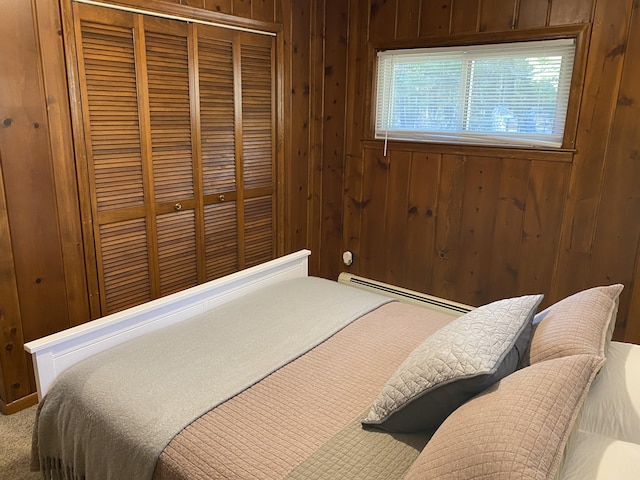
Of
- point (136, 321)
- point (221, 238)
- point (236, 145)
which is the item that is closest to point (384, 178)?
point (236, 145)

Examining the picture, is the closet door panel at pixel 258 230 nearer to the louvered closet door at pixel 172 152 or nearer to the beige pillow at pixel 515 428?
the louvered closet door at pixel 172 152

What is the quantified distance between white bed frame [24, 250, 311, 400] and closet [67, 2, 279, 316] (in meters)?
0.63

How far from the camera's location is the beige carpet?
1969 millimetres

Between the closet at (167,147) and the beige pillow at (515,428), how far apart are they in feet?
6.34

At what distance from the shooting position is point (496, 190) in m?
2.94

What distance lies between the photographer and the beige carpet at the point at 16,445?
197 cm

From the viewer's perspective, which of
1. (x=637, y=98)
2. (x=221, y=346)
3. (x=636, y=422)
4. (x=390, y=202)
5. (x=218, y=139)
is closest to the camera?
(x=636, y=422)

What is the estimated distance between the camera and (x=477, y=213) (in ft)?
9.96

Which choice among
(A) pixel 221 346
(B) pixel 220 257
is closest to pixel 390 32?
(B) pixel 220 257

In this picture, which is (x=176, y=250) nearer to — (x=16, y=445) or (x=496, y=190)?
(x=16, y=445)

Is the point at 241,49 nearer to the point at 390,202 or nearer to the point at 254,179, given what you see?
the point at 254,179

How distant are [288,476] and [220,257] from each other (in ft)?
6.44

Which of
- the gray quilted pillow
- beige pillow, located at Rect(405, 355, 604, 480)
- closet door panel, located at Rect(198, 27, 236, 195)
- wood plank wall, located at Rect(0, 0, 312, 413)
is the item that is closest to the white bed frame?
wood plank wall, located at Rect(0, 0, 312, 413)

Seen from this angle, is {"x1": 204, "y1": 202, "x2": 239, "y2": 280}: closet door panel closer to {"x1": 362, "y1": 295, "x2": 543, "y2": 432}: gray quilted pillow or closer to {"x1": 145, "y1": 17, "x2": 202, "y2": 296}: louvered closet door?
{"x1": 145, "y1": 17, "x2": 202, "y2": 296}: louvered closet door
